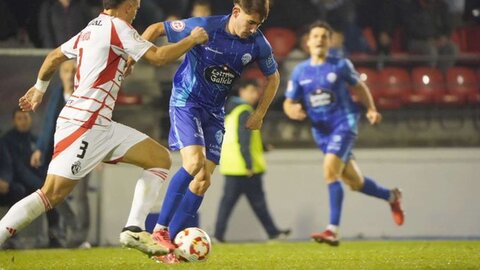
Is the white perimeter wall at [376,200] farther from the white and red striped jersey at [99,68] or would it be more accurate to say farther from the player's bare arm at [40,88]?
the white and red striped jersey at [99,68]

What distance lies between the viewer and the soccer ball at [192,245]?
290 inches

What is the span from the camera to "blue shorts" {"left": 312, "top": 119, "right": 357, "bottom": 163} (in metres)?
11.0

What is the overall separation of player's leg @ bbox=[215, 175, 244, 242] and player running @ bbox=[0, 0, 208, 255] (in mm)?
5059

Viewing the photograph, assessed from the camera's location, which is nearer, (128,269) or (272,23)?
(128,269)

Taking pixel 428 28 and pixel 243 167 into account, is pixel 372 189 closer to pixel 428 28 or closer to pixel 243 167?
pixel 243 167

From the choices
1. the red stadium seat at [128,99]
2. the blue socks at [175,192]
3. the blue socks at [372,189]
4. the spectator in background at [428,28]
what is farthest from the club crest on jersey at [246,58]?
the spectator in background at [428,28]

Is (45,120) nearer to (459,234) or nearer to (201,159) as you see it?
(201,159)

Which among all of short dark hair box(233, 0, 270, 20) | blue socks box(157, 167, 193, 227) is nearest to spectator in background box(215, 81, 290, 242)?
blue socks box(157, 167, 193, 227)

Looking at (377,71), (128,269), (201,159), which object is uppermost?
(377,71)

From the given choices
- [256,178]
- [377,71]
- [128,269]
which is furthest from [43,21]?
[128,269]

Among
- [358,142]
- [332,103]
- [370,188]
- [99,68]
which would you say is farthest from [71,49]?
[358,142]

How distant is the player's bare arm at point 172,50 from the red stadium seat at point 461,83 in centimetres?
767

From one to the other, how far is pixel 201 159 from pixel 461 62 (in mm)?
6976

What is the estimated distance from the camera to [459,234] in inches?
508
